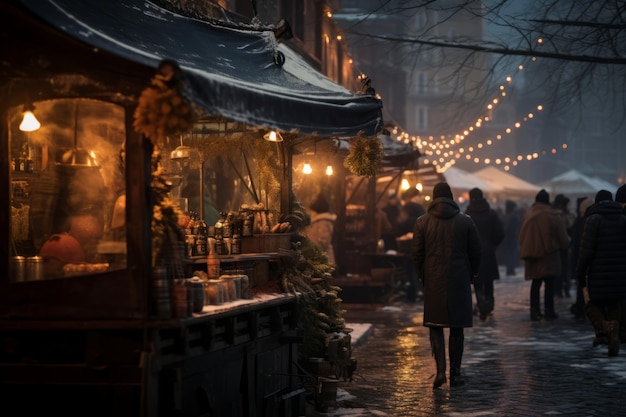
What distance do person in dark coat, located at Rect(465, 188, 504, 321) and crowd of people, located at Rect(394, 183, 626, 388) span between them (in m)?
0.02

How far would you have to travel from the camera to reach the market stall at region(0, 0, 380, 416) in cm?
813

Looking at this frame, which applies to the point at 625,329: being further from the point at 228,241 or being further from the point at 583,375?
the point at 228,241

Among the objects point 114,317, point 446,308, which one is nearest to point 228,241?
point 446,308

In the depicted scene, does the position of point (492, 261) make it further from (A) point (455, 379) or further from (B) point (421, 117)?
(B) point (421, 117)

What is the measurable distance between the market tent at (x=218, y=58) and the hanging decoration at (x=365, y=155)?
2.69 feet

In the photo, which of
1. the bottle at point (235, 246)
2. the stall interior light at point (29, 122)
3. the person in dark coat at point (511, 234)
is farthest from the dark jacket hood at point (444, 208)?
the person in dark coat at point (511, 234)

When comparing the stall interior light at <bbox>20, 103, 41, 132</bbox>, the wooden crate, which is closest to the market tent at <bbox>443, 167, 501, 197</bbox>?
the wooden crate

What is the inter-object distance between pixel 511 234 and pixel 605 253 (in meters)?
24.4

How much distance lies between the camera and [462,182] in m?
41.6

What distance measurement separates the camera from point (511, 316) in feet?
74.2

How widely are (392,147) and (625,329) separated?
10924mm

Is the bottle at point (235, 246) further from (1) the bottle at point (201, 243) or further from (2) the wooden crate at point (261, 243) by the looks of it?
(1) the bottle at point (201, 243)

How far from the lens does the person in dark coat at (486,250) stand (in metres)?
21.4

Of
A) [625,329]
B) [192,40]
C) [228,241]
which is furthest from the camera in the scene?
[625,329]
